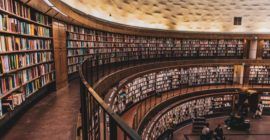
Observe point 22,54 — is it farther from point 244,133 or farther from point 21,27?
point 244,133

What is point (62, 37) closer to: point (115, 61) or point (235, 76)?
point (115, 61)

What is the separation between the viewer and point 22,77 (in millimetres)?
3070

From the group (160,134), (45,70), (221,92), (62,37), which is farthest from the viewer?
(221,92)

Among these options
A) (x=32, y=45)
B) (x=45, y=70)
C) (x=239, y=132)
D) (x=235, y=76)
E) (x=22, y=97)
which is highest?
(x=32, y=45)

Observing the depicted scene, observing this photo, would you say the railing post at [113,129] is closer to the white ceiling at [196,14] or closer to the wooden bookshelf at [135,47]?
the wooden bookshelf at [135,47]

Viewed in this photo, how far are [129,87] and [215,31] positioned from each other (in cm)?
804

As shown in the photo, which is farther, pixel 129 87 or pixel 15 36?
pixel 129 87

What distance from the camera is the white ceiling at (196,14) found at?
31.1 ft

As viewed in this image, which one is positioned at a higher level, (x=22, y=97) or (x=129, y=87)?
(x=22, y=97)

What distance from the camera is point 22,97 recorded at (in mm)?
2963

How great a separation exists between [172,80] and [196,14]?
4449 mm

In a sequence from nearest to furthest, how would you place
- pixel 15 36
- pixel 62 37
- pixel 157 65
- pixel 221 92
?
pixel 15 36
pixel 62 37
pixel 157 65
pixel 221 92

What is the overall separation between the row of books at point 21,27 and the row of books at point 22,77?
62 centimetres

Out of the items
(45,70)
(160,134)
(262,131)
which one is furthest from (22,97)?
(262,131)
